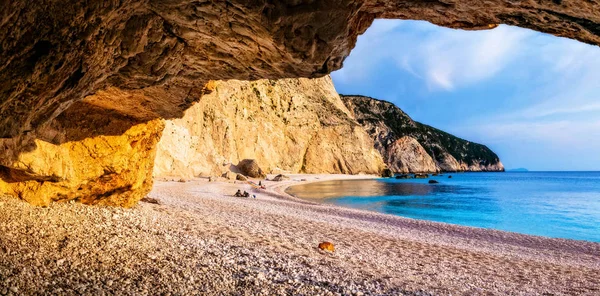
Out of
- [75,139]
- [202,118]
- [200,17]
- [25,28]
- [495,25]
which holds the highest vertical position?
[202,118]

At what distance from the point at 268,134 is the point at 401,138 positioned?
66258 millimetres

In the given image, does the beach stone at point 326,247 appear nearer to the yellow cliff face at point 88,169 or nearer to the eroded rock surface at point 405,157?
the yellow cliff face at point 88,169

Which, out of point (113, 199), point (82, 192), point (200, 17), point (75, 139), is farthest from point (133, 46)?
point (113, 199)

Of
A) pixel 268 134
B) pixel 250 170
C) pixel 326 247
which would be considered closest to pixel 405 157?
pixel 268 134

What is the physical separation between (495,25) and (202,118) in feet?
139

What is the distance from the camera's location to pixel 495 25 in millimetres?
5043

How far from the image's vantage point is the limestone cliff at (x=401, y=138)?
111 meters

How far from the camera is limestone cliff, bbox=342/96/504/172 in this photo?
364ft

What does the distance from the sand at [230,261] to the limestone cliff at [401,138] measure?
100731 mm

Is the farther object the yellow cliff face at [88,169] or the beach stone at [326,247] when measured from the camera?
A: the beach stone at [326,247]

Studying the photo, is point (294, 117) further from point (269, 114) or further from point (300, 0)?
point (300, 0)

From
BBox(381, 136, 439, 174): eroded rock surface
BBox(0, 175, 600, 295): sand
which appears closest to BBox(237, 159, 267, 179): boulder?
BBox(0, 175, 600, 295): sand

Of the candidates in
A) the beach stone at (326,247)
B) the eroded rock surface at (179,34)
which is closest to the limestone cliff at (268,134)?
the beach stone at (326,247)

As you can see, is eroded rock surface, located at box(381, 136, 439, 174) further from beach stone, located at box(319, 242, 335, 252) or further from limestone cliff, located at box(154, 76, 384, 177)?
beach stone, located at box(319, 242, 335, 252)
